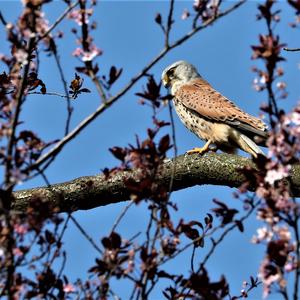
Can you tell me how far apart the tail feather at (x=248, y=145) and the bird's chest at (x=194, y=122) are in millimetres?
350

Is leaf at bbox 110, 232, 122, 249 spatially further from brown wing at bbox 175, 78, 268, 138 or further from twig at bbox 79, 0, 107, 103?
brown wing at bbox 175, 78, 268, 138

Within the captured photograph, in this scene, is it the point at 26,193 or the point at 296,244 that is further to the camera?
the point at 26,193

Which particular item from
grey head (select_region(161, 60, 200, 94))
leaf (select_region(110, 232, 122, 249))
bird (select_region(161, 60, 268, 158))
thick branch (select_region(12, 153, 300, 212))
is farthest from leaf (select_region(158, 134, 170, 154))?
grey head (select_region(161, 60, 200, 94))

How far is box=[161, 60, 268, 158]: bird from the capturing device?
230 inches

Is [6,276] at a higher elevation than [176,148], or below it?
below

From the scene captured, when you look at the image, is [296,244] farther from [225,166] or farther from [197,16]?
[225,166]

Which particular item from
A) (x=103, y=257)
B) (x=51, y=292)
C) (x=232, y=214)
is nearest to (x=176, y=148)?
(x=232, y=214)

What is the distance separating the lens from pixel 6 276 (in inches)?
89.9

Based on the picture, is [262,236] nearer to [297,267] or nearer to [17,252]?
[297,267]

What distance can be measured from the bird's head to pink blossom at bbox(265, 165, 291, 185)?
5.07 meters

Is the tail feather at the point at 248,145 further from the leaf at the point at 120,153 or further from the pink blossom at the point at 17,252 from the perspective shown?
the pink blossom at the point at 17,252

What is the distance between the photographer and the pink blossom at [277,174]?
214cm

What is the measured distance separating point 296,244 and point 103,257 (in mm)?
709

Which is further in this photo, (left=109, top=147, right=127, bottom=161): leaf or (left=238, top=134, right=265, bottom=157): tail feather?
(left=238, top=134, right=265, bottom=157): tail feather
